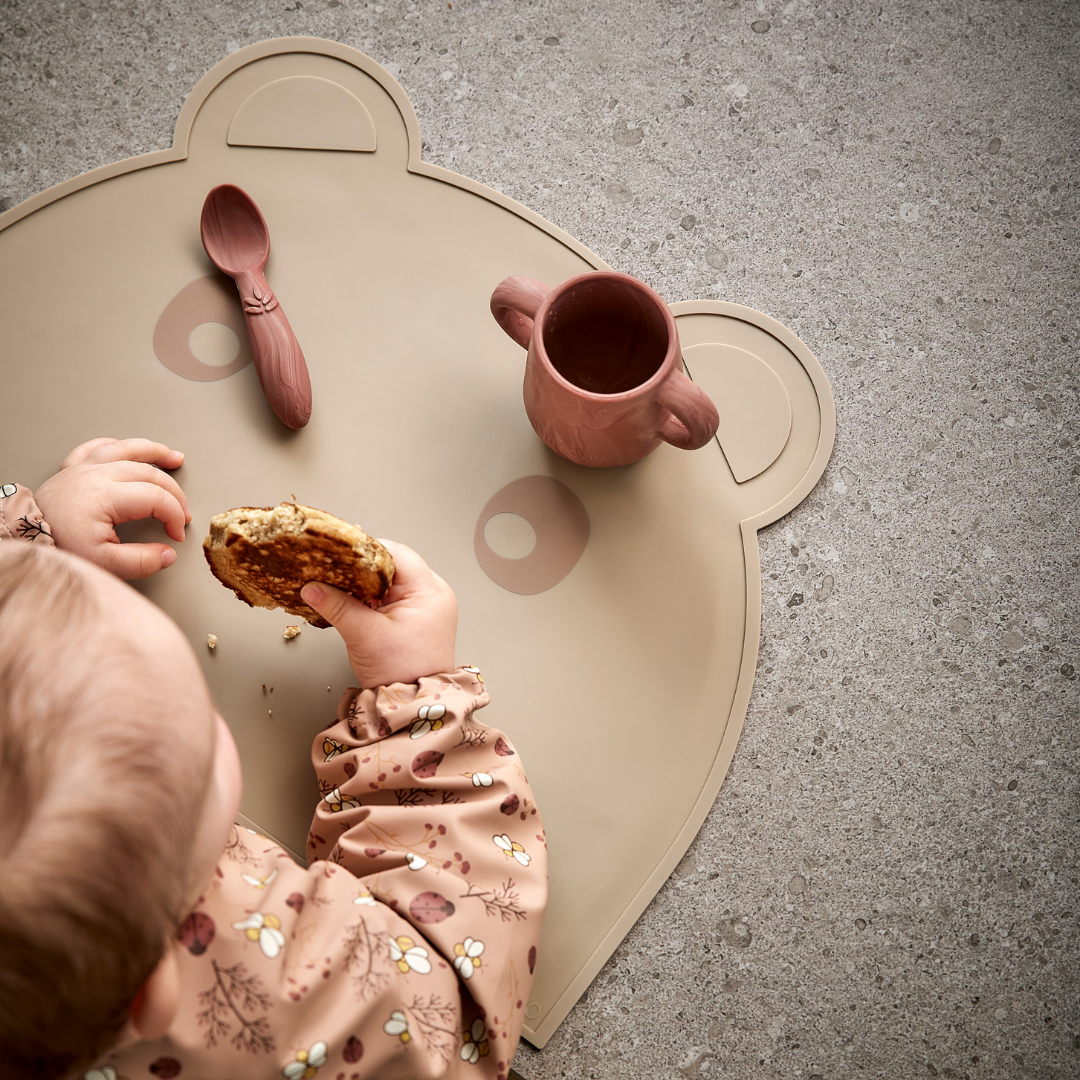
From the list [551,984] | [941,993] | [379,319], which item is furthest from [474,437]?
[941,993]

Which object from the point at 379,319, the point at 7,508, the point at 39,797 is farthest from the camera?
the point at 379,319

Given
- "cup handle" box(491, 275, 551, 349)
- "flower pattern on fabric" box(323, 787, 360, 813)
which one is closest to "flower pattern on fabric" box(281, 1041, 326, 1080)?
"flower pattern on fabric" box(323, 787, 360, 813)

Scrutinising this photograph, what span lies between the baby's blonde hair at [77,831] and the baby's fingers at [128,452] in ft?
0.84

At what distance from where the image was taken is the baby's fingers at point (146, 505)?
50cm

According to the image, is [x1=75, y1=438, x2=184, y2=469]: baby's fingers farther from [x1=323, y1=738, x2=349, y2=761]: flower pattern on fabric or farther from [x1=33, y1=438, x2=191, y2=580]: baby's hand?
[x1=323, y1=738, x2=349, y2=761]: flower pattern on fabric

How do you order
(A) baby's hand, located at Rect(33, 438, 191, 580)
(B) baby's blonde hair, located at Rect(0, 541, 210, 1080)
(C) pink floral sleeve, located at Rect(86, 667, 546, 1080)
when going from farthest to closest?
(A) baby's hand, located at Rect(33, 438, 191, 580) → (C) pink floral sleeve, located at Rect(86, 667, 546, 1080) → (B) baby's blonde hair, located at Rect(0, 541, 210, 1080)

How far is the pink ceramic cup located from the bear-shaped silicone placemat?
63 mm

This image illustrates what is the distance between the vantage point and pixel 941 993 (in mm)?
573

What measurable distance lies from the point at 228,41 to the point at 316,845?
0.66 m

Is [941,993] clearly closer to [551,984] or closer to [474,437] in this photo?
[551,984]

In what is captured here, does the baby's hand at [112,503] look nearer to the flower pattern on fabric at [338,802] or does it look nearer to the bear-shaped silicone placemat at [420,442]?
the bear-shaped silicone placemat at [420,442]

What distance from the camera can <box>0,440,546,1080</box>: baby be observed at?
252mm

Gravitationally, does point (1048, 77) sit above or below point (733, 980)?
above

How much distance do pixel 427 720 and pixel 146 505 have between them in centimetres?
24
